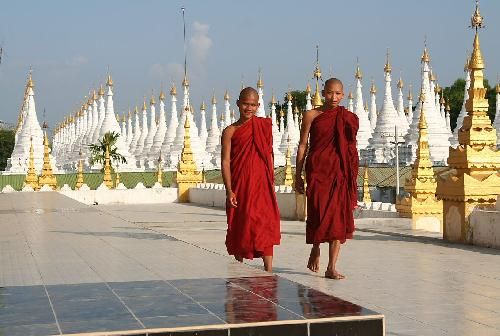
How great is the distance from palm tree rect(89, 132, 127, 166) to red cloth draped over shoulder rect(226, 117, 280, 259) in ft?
185

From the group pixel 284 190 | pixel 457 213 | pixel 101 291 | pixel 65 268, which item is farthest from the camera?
pixel 284 190

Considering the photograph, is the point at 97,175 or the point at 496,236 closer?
the point at 496,236

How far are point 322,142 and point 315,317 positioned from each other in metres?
3.79

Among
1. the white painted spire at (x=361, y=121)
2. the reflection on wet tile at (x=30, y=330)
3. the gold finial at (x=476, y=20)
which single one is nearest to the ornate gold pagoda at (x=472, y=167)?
the gold finial at (x=476, y=20)

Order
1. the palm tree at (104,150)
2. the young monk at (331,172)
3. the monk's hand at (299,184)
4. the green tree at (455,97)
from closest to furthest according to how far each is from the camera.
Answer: the young monk at (331,172) < the monk's hand at (299,184) < the palm tree at (104,150) < the green tree at (455,97)

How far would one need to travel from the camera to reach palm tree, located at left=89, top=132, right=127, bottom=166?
2527 inches

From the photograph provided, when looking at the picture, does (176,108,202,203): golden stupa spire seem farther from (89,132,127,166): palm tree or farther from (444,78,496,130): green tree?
(444,78,496,130): green tree

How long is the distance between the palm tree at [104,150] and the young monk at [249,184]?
56360mm

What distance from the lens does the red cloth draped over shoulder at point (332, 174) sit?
7.60 metres

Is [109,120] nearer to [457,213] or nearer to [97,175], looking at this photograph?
[97,175]

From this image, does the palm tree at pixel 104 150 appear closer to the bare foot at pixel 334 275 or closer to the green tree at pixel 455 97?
the green tree at pixel 455 97

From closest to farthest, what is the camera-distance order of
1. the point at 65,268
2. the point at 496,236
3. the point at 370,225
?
the point at 65,268 < the point at 496,236 < the point at 370,225

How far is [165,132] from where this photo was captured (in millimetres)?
69938

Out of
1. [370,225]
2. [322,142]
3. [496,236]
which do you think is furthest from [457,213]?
[322,142]
